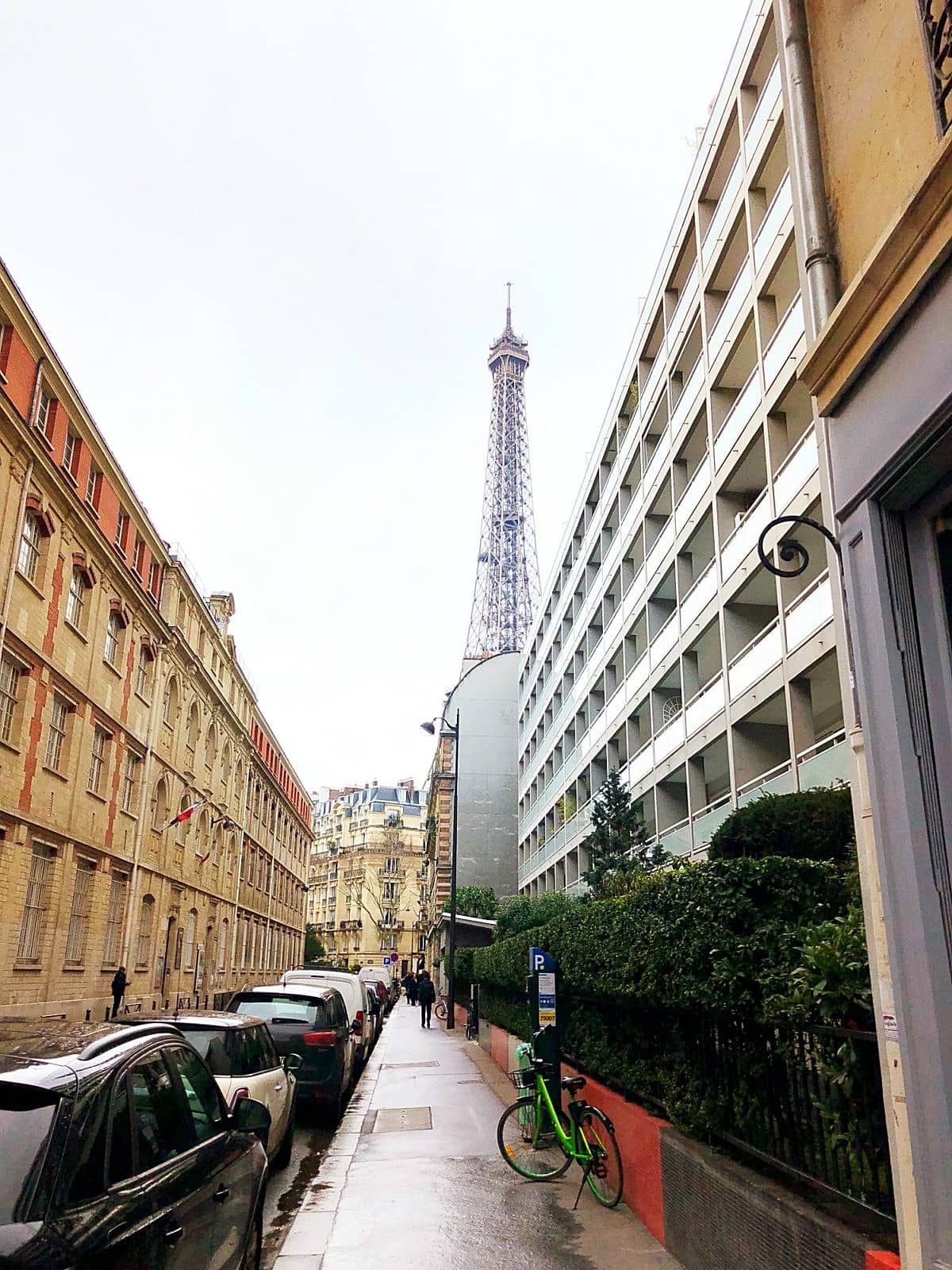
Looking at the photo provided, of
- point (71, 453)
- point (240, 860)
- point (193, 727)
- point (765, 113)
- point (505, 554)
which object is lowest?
point (240, 860)

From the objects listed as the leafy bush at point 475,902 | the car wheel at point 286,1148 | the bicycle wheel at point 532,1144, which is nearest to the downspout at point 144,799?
the car wheel at point 286,1148

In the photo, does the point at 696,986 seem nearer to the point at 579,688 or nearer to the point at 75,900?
the point at 75,900

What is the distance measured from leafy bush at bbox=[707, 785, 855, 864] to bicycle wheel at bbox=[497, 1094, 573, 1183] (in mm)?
3547

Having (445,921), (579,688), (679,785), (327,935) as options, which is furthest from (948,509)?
(327,935)

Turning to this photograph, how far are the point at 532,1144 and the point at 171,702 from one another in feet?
93.3

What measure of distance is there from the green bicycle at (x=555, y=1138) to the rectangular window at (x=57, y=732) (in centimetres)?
1748

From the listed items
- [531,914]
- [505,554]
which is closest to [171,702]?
[531,914]

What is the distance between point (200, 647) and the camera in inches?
1549

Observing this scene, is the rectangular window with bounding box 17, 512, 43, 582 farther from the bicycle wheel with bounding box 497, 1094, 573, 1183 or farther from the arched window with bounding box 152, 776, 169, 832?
the bicycle wheel with bounding box 497, 1094, 573, 1183

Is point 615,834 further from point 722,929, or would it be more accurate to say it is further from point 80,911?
point 722,929

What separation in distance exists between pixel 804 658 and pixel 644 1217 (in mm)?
11209

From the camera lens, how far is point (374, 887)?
410 ft

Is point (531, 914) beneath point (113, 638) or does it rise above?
beneath

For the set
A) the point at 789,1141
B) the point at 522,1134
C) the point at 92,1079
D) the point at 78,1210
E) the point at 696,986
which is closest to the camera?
the point at 78,1210
